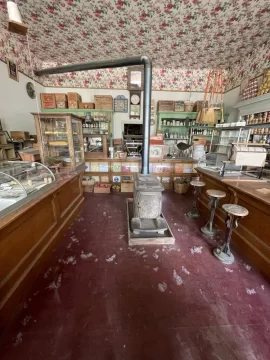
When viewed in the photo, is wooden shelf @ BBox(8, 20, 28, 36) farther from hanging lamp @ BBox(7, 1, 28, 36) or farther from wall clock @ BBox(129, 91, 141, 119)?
wall clock @ BBox(129, 91, 141, 119)

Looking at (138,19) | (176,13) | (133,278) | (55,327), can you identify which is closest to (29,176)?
(55,327)

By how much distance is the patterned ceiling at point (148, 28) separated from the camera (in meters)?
2.75

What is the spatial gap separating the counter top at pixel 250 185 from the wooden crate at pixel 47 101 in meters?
5.17

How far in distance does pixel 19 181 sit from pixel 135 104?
469 cm

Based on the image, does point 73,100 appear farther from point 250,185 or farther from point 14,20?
point 250,185

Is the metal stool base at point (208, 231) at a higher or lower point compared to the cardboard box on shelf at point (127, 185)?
lower

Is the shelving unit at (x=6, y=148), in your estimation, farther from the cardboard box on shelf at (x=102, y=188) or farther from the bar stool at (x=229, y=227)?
the bar stool at (x=229, y=227)

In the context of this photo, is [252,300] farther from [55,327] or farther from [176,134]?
[176,134]

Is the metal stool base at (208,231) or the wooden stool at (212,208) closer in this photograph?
the wooden stool at (212,208)

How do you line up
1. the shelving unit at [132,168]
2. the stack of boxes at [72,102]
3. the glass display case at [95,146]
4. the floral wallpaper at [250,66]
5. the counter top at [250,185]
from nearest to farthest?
the counter top at [250,185] → the floral wallpaper at [250,66] → the glass display case at [95,146] → the shelving unit at [132,168] → the stack of boxes at [72,102]

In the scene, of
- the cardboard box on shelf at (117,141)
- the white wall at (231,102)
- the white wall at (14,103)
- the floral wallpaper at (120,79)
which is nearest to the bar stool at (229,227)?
the cardboard box on shelf at (117,141)

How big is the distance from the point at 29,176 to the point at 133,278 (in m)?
2.00

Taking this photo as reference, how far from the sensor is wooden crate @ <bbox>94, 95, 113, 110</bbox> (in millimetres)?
5020

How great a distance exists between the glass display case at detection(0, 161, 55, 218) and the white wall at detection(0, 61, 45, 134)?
1.96 meters
